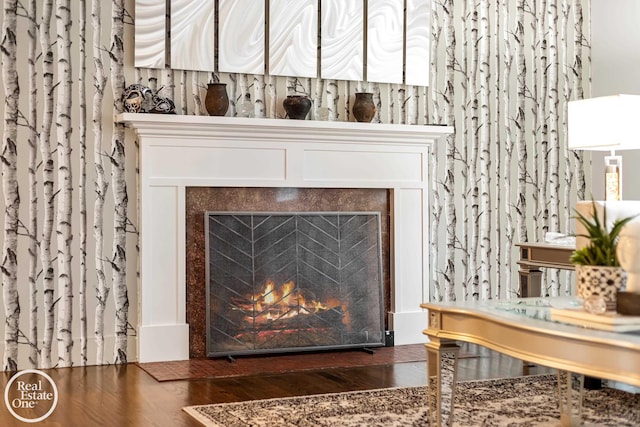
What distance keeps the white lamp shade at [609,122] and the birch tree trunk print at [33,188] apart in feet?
10.4

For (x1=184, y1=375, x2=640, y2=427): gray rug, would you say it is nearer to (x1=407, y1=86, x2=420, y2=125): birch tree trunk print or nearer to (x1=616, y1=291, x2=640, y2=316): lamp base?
(x1=616, y1=291, x2=640, y2=316): lamp base

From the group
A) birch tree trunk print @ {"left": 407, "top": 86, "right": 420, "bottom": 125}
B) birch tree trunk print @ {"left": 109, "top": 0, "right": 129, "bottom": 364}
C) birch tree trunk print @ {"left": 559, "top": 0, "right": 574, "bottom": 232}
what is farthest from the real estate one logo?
birch tree trunk print @ {"left": 559, "top": 0, "right": 574, "bottom": 232}

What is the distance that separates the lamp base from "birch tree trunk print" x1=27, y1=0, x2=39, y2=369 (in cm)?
362

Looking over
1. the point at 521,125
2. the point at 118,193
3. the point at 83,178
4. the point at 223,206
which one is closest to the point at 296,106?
the point at 223,206

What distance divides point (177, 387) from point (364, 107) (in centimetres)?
235

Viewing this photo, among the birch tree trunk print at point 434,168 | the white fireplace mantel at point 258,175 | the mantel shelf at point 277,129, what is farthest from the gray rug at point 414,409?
the mantel shelf at point 277,129

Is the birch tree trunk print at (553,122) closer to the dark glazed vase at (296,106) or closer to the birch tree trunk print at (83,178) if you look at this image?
the dark glazed vase at (296,106)

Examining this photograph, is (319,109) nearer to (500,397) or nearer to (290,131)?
(290,131)

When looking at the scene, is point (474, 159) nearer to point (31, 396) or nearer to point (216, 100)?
point (216, 100)

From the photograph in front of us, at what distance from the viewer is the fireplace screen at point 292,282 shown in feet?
18.2

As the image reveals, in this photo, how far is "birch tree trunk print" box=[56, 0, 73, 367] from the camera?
5.29 meters

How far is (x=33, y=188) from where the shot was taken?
17.1 ft

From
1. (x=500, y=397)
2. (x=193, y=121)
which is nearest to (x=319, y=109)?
(x=193, y=121)

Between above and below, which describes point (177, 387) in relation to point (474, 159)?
below
